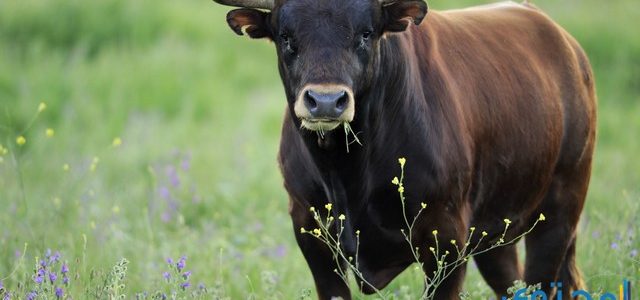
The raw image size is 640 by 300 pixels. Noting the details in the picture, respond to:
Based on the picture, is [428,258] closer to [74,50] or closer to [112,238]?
[112,238]

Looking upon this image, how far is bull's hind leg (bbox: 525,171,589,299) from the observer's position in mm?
6715

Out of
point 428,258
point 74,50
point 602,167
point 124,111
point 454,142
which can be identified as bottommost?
point 602,167

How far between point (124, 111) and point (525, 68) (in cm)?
645

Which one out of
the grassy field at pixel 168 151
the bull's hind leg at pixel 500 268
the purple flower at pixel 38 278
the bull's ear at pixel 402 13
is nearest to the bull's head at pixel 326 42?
the bull's ear at pixel 402 13

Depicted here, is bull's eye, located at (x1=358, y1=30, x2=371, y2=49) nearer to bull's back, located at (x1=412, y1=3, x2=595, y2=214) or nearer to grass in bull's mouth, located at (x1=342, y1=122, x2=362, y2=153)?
grass in bull's mouth, located at (x1=342, y1=122, x2=362, y2=153)

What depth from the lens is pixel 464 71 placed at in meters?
6.16

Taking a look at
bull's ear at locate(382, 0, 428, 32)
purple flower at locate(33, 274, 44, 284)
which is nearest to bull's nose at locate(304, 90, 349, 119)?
bull's ear at locate(382, 0, 428, 32)

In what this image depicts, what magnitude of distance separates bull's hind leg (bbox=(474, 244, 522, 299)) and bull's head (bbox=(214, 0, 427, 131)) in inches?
75.0

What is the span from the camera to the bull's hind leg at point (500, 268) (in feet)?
23.2

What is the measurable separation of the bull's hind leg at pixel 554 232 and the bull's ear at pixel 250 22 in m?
1.94

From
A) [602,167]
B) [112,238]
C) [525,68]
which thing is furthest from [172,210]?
[602,167]

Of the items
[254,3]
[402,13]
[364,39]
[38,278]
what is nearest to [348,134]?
[364,39]

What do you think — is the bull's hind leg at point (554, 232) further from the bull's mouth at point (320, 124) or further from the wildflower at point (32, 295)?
the wildflower at point (32, 295)

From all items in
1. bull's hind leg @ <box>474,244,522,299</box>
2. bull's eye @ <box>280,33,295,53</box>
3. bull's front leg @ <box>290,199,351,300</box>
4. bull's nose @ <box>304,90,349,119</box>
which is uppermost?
bull's eye @ <box>280,33,295,53</box>
